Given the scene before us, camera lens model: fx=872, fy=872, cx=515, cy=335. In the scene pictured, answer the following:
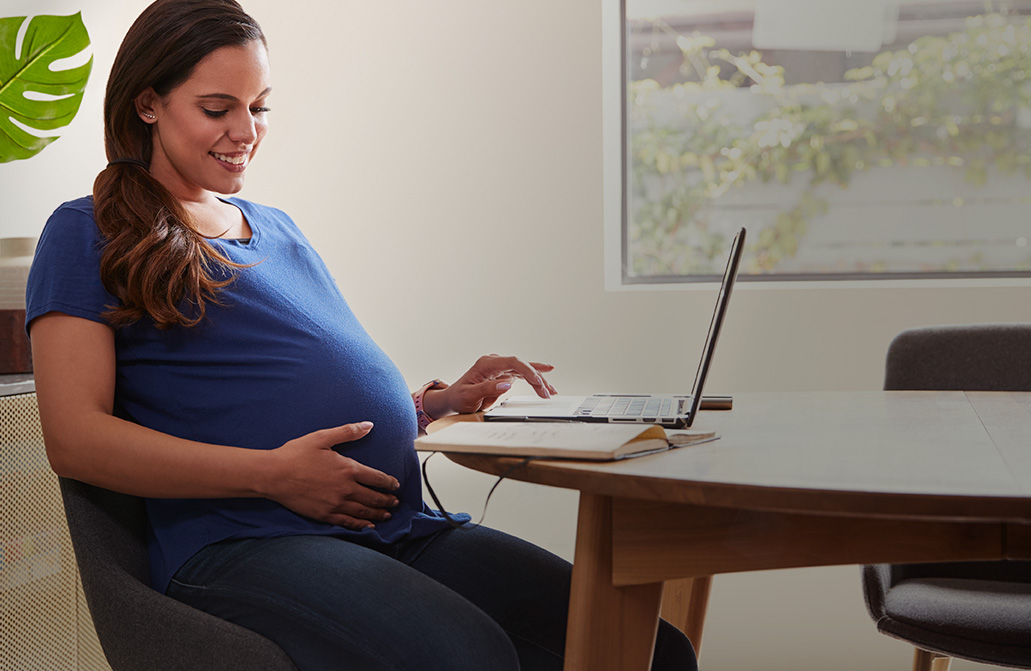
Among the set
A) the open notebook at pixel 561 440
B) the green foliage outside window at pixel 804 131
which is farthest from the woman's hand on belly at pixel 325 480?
the green foliage outside window at pixel 804 131

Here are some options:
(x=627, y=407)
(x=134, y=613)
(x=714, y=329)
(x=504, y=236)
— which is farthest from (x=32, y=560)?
(x=504, y=236)

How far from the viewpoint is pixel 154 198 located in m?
1.14

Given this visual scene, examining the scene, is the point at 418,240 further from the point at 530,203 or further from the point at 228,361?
A: the point at 228,361

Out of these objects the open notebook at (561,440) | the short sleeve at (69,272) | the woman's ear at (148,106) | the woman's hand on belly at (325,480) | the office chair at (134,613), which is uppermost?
the woman's ear at (148,106)

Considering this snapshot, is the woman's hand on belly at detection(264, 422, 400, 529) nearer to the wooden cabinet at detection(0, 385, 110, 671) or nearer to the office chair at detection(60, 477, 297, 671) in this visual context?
the office chair at detection(60, 477, 297, 671)

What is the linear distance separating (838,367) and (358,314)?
4.24ft

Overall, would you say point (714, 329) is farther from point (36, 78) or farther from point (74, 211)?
point (36, 78)

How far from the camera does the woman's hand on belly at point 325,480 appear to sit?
1003mm

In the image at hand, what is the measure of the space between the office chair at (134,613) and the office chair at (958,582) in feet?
3.16

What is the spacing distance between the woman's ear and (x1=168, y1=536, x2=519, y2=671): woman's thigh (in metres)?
0.61

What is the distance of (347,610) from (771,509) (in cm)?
45

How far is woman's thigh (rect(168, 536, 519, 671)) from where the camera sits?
894mm

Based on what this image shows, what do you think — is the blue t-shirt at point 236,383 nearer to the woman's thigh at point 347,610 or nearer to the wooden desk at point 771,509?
the woman's thigh at point 347,610

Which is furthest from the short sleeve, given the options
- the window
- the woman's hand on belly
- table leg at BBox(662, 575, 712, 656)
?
the window
